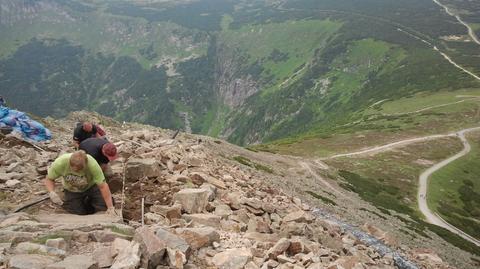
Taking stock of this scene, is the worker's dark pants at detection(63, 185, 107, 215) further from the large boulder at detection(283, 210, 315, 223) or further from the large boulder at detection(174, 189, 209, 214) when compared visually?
the large boulder at detection(283, 210, 315, 223)

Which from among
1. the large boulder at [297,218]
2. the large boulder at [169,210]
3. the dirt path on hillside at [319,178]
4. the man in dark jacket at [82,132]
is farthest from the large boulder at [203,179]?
the dirt path on hillside at [319,178]

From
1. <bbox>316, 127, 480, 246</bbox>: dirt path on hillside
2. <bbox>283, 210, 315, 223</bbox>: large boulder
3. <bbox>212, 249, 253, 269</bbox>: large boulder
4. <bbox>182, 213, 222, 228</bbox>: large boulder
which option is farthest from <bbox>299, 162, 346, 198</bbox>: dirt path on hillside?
<bbox>212, 249, 253, 269</bbox>: large boulder

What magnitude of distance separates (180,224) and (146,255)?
15.8 feet

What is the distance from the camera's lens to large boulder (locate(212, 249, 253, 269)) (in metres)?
14.1

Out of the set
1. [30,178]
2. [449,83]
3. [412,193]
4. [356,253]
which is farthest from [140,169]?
[449,83]

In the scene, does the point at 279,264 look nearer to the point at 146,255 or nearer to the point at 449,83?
the point at 146,255

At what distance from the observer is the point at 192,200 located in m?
18.9

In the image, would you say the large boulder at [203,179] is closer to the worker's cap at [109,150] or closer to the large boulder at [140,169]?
the large boulder at [140,169]

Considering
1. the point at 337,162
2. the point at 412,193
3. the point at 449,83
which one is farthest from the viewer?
the point at 449,83

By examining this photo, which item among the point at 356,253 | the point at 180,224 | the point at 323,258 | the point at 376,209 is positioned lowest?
the point at 376,209

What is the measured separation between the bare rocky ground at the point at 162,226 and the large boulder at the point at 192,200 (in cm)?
4

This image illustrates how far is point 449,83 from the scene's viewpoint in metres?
183

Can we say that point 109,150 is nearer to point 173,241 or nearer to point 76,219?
point 76,219

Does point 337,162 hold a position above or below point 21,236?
below
